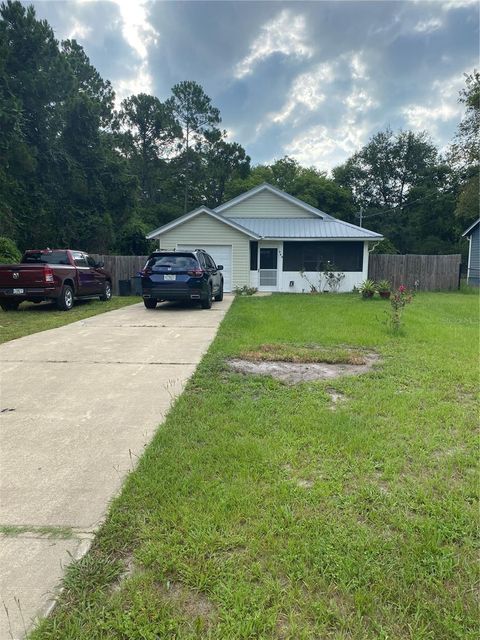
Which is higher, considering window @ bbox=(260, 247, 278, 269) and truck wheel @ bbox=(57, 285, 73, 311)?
window @ bbox=(260, 247, 278, 269)

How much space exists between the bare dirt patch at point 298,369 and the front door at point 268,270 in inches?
511

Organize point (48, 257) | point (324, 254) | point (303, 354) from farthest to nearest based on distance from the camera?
point (324, 254)
point (48, 257)
point (303, 354)

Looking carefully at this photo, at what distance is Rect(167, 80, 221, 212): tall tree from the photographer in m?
40.6

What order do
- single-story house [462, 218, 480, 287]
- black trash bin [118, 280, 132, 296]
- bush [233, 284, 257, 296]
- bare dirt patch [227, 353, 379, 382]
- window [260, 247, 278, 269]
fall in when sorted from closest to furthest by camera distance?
bare dirt patch [227, 353, 379, 382] < bush [233, 284, 257, 296] < black trash bin [118, 280, 132, 296] < window [260, 247, 278, 269] < single-story house [462, 218, 480, 287]

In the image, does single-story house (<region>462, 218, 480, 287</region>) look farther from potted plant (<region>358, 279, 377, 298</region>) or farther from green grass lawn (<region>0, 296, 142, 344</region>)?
green grass lawn (<region>0, 296, 142, 344</region>)

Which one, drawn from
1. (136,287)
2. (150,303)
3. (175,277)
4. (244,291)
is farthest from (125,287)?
(175,277)

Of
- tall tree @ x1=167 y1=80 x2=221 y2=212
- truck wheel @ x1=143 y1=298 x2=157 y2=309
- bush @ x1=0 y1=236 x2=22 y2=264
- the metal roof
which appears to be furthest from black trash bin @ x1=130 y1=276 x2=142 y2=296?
tall tree @ x1=167 y1=80 x2=221 y2=212

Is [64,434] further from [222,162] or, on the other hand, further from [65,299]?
[222,162]

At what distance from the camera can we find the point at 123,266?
17906mm

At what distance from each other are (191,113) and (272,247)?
29.9 meters

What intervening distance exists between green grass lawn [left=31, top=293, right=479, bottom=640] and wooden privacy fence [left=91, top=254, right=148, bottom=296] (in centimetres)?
1487

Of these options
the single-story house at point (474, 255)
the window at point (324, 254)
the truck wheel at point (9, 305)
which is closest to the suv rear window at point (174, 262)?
the truck wheel at point (9, 305)

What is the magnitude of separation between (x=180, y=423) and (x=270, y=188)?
19196 millimetres

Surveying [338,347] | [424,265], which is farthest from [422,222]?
[338,347]
